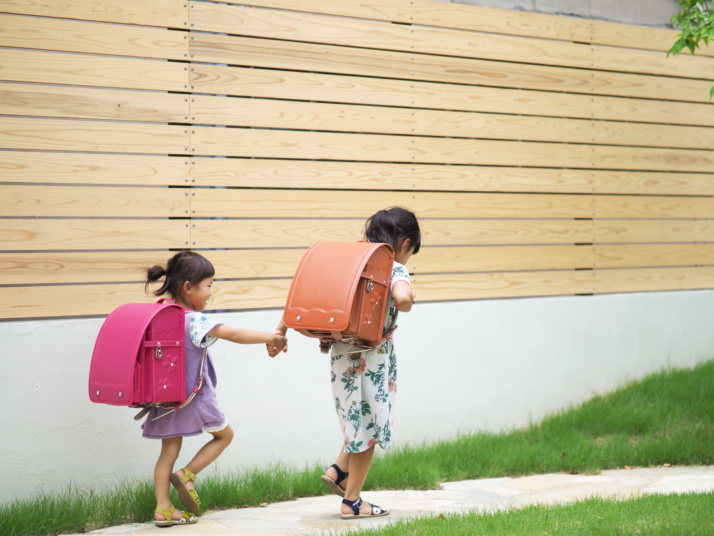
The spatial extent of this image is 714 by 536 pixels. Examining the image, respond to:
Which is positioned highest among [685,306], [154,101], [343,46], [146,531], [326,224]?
[343,46]

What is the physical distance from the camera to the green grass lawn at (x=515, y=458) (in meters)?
4.20

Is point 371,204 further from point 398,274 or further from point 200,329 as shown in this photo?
point 200,329

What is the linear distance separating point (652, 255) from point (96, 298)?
4.67 meters

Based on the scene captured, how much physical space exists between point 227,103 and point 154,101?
1.60 ft

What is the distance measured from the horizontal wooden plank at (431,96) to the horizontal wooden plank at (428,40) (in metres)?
0.25

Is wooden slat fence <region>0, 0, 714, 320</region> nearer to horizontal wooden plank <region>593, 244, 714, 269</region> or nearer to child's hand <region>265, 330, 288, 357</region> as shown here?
horizontal wooden plank <region>593, 244, 714, 269</region>

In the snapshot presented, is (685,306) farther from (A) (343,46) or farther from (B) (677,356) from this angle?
(A) (343,46)

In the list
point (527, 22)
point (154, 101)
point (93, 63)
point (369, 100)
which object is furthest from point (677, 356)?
point (93, 63)

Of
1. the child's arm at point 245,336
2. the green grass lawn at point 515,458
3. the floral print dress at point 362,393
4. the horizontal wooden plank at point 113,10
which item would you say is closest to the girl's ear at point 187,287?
the child's arm at point 245,336

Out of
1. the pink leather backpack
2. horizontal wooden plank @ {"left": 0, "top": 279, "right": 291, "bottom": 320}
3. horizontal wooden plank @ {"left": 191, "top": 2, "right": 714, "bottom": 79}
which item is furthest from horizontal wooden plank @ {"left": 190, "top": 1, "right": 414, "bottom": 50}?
the pink leather backpack

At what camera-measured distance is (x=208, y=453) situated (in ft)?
13.6

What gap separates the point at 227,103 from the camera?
5203 mm

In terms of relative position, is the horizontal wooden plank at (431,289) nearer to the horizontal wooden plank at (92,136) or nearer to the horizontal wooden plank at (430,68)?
the horizontal wooden plank at (92,136)

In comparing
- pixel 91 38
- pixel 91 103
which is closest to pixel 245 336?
pixel 91 103
